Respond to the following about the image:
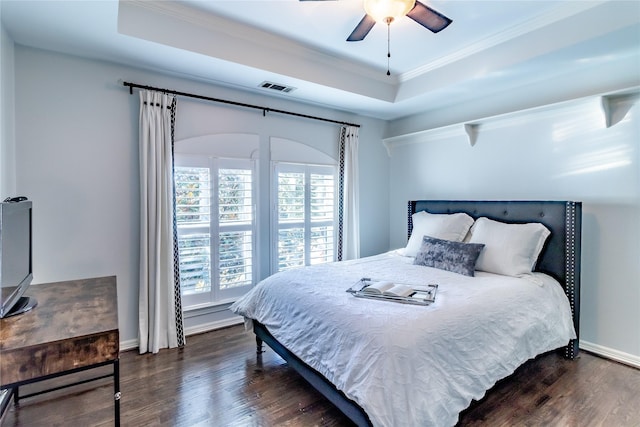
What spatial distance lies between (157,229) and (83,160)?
0.80m

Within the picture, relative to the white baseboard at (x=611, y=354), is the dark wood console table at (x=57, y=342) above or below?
above

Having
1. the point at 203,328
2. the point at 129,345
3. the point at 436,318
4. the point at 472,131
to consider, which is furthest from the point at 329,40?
the point at 129,345

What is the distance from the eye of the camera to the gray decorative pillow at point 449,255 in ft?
8.88

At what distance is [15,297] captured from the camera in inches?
61.1

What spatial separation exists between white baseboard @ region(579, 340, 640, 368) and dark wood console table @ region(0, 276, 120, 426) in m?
3.54

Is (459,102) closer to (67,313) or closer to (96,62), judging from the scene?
(96,62)

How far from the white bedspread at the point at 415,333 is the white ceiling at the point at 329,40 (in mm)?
1828

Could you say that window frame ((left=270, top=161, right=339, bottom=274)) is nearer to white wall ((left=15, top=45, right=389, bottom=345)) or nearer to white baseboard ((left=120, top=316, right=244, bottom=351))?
white baseboard ((left=120, top=316, right=244, bottom=351))

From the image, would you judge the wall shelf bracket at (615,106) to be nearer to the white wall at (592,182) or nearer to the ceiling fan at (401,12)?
the white wall at (592,182)

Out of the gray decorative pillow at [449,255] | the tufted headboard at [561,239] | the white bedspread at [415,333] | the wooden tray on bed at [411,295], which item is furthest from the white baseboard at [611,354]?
the wooden tray on bed at [411,295]

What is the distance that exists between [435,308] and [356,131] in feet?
9.43

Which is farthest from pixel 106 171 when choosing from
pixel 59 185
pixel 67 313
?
pixel 67 313

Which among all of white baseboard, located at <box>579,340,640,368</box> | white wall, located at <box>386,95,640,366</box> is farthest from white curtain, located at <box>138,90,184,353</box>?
white baseboard, located at <box>579,340,640,368</box>

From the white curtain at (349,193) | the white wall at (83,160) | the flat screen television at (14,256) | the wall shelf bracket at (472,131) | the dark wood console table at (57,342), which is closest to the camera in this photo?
the dark wood console table at (57,342)
